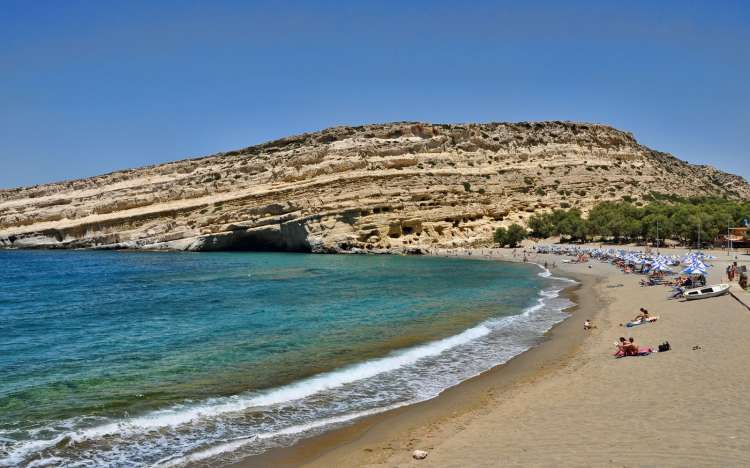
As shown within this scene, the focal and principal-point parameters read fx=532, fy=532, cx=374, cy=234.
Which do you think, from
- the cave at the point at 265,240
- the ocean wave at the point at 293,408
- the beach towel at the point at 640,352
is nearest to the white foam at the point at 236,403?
the ocean wave at the point at 293,408

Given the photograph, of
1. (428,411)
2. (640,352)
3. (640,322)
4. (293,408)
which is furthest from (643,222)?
(293,408)

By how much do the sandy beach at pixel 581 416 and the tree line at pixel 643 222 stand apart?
42.8m

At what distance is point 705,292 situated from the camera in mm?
22781

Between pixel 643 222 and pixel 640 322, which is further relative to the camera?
pixel 643 222

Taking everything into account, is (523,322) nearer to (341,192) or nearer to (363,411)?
(363,411)

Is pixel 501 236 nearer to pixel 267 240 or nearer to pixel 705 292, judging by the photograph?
pixel 267 240

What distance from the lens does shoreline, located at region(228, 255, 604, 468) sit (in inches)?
337

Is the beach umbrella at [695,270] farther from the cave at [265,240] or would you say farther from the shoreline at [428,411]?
the cave at [265,240]

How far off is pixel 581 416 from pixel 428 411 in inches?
116

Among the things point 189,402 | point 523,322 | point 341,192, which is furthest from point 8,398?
point 341,192

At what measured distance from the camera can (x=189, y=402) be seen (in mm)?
11234

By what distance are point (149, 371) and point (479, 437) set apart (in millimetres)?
9073

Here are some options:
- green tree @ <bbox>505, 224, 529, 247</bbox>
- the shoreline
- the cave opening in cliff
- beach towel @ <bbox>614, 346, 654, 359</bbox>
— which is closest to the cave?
the cave opening in cliff

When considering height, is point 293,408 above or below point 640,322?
below
